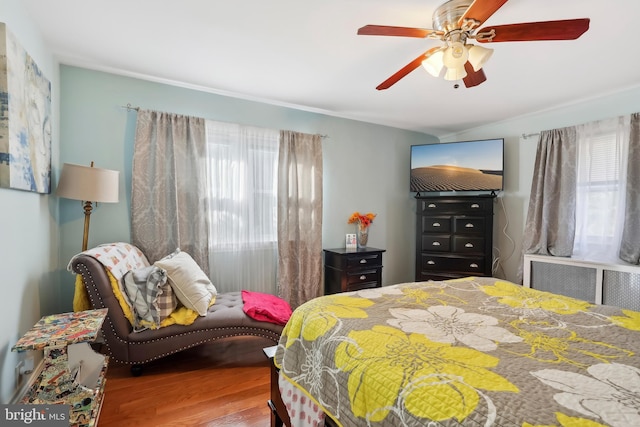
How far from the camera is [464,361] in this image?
3.34 ft

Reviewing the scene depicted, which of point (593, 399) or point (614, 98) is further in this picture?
point (614, 98)

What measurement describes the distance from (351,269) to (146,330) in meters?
2.18

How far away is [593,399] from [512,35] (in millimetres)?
1681

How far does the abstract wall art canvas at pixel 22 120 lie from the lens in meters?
1.57

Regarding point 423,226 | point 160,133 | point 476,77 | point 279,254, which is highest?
point 476,77

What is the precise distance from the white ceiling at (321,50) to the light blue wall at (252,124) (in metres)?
0.15

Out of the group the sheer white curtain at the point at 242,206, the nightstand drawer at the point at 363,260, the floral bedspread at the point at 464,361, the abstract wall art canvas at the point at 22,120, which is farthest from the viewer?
the nightstand drawer at the point at 363,260

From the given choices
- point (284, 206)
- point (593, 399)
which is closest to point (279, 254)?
point (284, 206)

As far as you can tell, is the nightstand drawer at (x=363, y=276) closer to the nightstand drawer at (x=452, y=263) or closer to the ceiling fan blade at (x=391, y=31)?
the nightstand drawer at (x=452, y=263)

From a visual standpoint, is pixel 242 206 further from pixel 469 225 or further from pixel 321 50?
pixel 469 225

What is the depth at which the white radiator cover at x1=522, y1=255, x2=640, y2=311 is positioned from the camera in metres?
2.73

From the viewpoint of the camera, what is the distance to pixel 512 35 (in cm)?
163

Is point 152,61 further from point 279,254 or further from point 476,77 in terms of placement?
point 476,77

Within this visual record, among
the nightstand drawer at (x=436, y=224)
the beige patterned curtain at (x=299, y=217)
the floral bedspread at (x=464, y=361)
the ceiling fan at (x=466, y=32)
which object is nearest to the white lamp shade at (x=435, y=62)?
the ceiling fan at (x=466, y=32)
